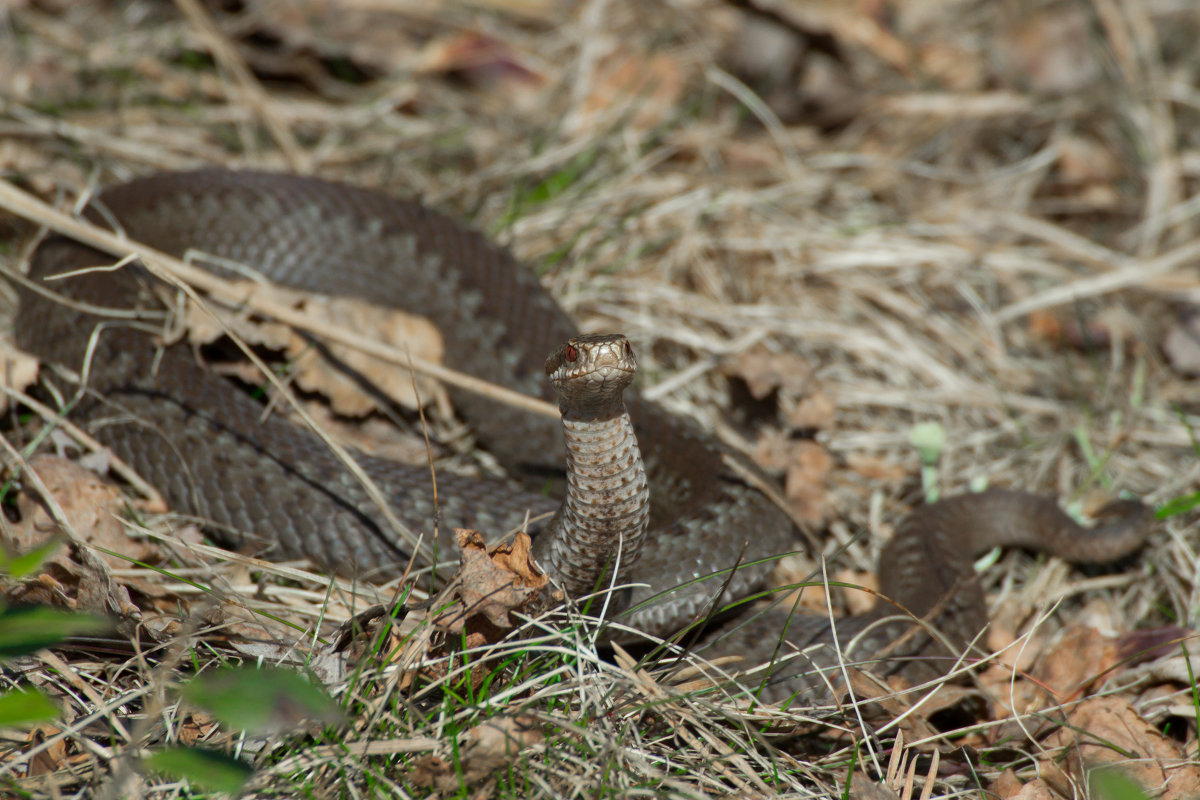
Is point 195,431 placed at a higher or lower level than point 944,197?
lower

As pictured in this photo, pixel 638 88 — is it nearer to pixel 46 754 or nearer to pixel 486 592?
pixel 486 592

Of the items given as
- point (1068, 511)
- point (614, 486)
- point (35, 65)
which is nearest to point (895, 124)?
point (1068, 511)

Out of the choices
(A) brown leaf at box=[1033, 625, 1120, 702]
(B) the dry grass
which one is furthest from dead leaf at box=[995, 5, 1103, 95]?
(A) brown leaf at box=[1033, 625, 1120, 702]

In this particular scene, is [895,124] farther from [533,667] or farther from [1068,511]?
[533,667]

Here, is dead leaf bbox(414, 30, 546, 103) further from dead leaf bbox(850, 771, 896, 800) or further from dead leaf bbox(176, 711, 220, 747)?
dead leaf bbox(850, 771, 896, 800)

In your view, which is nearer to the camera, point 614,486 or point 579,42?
point 614,486

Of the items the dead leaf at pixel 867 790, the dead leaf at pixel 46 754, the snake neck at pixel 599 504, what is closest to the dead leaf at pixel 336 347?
the snake neck at pixel 599 504
